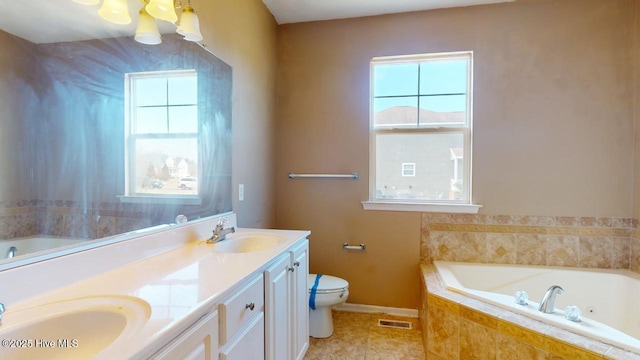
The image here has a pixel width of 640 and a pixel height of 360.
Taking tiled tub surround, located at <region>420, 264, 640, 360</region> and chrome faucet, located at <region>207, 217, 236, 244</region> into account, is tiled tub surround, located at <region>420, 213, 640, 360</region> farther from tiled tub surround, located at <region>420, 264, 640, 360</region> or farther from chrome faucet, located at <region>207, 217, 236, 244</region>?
chrome faucet, located at <region>207, 217, 236, 244</region>

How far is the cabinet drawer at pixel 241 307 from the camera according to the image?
0.91 metres

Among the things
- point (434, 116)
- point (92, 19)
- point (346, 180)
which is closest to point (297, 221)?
point (346, 180)

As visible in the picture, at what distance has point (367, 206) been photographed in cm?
254

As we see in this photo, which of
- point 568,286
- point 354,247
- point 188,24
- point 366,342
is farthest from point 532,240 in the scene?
point 188,24

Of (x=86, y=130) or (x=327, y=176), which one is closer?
(x=86, y=130)

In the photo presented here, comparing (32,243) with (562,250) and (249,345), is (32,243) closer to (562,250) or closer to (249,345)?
(249,345)

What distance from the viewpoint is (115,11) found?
1091mm

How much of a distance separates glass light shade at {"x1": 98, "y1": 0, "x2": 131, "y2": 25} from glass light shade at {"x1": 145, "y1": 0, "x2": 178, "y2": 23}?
0.09 m

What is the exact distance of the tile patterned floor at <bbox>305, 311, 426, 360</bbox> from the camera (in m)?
1.94

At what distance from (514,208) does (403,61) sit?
153 cm

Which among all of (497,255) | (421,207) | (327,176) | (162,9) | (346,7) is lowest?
(497,255)

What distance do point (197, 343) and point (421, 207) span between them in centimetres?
205

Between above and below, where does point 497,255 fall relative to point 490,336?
above

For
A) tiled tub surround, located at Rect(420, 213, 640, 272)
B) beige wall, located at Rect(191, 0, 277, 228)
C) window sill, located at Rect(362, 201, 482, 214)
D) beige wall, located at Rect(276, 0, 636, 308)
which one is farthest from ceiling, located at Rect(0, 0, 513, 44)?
tiled tub surround, located at Rect(420, 213, 640, 272)
